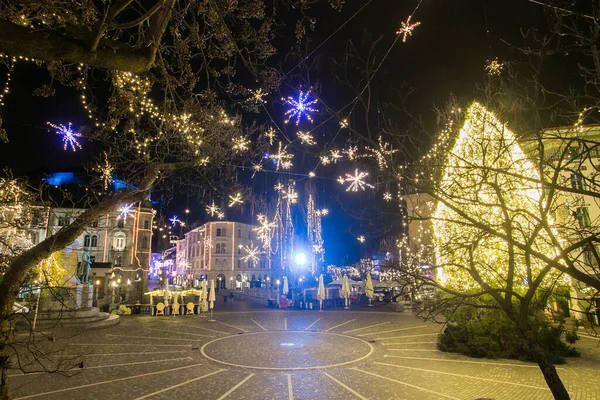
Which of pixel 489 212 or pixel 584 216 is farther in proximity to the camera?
pixel 489 212

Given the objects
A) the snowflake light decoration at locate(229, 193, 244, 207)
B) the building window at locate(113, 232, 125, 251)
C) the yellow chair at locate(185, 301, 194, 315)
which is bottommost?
the yellow chair at locate(185, 301, 194, 315)

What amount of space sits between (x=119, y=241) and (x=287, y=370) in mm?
51525

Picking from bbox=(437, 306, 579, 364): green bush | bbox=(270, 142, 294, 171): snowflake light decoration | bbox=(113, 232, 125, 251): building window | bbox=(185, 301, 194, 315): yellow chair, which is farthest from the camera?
bbox=(113, 232, 125, 251): building window

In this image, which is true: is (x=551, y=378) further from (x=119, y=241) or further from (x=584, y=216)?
(x=119, y=241)

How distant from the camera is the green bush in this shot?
490 inches

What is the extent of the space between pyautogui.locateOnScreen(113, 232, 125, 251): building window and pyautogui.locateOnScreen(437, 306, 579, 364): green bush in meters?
52.8

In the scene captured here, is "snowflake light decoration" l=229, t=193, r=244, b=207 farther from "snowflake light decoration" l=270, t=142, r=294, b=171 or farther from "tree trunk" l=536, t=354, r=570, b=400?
"tree trunk" l=536, t=354, r=570, b=400

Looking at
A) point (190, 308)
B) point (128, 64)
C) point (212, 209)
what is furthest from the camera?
point (190, 308)

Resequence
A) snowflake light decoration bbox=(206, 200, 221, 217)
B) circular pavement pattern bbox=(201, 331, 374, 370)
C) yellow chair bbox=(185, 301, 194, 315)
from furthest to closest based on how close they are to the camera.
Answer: yellow chair bbox=(185, 301, 194, 315) < snowflake light decoration bbox=(206, 200, 221, 217) < circular pavement pattern bbox=(201, 331, 374, 370)

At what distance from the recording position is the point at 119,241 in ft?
178

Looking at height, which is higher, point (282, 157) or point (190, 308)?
point (282, 157)

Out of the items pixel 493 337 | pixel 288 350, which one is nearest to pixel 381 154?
pixel 288 350

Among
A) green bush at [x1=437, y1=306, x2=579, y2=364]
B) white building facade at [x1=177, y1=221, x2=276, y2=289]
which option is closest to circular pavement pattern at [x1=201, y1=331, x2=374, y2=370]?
green bush at [x1=437, y1=306, x2=579, y2=364]

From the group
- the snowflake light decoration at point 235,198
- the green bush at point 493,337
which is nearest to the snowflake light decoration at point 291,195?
the snowflake light decoration at point 235,198
